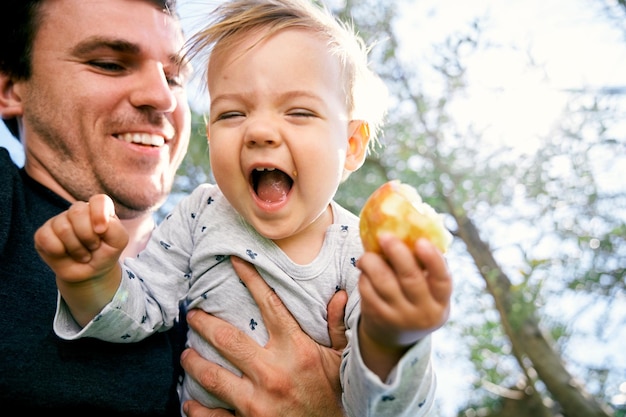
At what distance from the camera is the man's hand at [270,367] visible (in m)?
1.47

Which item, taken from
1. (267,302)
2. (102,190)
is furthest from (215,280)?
(102,190)

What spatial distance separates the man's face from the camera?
2164mm

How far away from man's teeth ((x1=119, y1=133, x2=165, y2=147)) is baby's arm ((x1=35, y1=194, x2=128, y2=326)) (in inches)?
41.4

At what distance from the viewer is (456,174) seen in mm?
3912

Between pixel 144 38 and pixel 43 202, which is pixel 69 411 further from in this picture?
pixel 144 38

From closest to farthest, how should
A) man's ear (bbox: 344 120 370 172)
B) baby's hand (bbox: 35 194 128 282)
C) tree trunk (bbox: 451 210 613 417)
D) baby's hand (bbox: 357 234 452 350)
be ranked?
baby's hand (bbox: 357 234 452 350) → baby's hand (bbox: 35 194 128 282) → man's ear (bbox: 344 120 370 172) → tree trunk (bbox: 451 210 613 417)

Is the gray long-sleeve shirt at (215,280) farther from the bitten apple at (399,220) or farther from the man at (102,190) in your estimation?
the bitten apple at (399,220)

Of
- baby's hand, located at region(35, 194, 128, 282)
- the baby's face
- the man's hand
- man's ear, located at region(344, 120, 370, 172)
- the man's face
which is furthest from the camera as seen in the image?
the man's face

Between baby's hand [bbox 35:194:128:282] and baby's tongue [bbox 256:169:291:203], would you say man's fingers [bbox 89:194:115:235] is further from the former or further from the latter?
baby's tongue [bbox 256:169:291:203]

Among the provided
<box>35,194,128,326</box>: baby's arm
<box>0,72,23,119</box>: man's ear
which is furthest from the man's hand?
<box>0,72,23,119</box>: man's ear

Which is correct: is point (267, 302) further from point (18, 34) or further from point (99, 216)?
point (18, 34)

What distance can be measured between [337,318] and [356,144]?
0.49 meters

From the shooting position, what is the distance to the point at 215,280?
1516 millimetres

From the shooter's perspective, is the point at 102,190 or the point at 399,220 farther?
the point at 102,190
